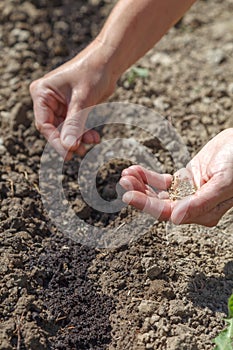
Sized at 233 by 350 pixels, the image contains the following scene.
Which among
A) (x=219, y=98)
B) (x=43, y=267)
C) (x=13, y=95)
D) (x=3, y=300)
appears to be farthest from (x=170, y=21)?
(x=3, y=300)

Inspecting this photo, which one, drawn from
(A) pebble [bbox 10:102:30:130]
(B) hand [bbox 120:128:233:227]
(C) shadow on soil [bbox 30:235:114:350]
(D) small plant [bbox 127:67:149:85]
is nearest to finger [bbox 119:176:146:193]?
(B) hand [bbox 120:128:233:227]

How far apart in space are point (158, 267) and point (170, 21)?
1065 millimetres

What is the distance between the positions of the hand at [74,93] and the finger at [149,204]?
458 mm

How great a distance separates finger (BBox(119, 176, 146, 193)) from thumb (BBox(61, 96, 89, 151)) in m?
0.36

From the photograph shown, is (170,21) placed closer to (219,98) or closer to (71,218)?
(219,98)

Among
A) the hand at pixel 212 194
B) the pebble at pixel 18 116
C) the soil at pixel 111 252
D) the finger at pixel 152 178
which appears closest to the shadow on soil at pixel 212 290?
the soil at pixel 111 252

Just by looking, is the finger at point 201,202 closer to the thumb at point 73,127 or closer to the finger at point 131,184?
the finger at point 131,184

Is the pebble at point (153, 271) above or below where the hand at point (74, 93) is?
below

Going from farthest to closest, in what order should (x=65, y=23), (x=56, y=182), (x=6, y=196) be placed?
1. (x=65, y=23)
2. (x=56, y=182)
3. (x=6, y=196)

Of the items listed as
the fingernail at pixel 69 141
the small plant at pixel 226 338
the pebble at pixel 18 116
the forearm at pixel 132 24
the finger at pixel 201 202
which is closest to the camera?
the small plant at pixel 226 338

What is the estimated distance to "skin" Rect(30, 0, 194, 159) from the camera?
2643 mm

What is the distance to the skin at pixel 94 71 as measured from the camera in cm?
264

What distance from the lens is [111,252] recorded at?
8.16 feet

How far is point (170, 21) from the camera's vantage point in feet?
Result: 9.06
